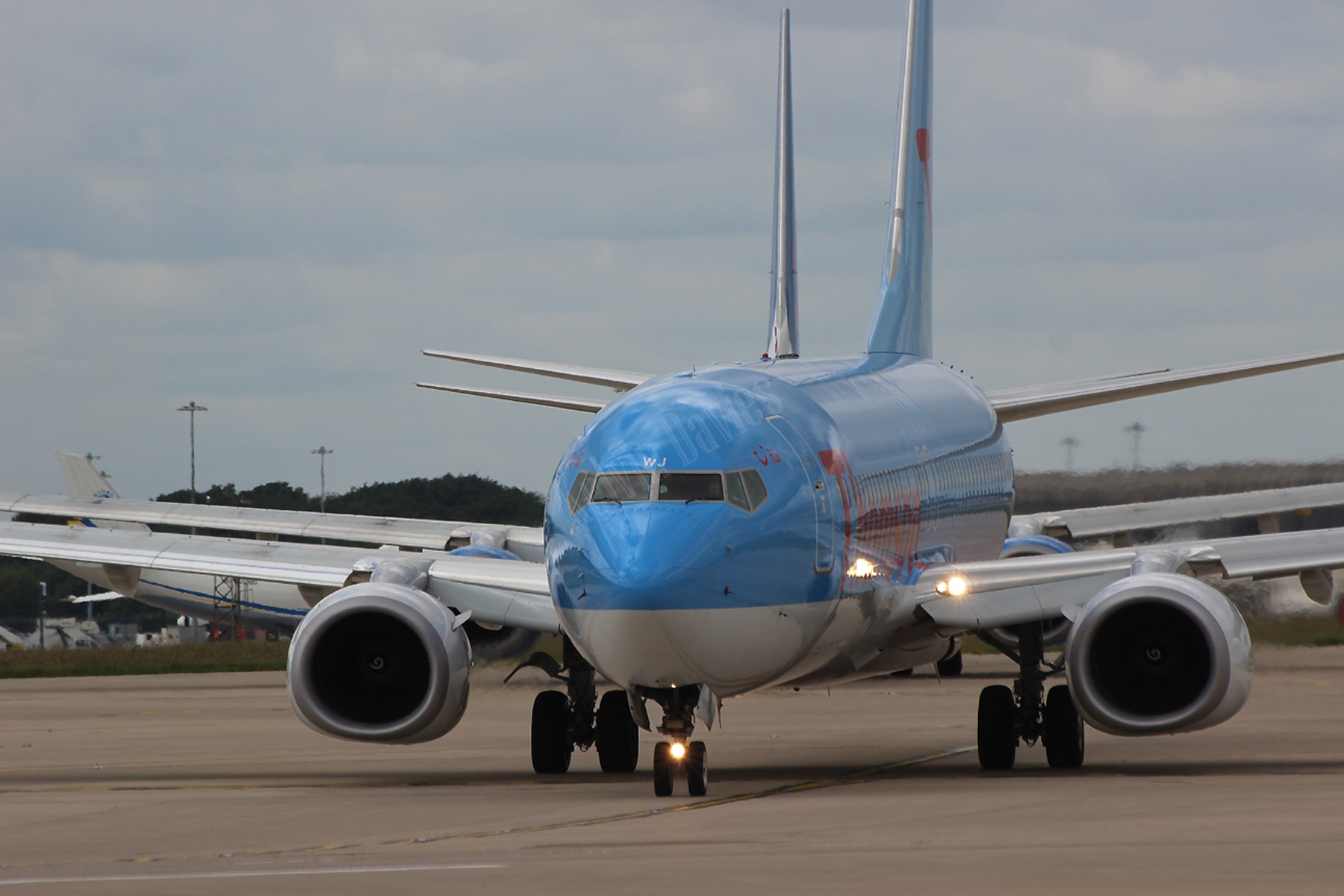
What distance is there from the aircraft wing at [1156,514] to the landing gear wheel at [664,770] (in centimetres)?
2423

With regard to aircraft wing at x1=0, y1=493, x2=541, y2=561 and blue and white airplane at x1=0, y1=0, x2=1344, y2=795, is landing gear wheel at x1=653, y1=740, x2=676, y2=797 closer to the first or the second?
blue and white airplane at x1=0, y1=0, x2=1344, y2=795

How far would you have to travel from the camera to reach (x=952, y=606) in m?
18.5

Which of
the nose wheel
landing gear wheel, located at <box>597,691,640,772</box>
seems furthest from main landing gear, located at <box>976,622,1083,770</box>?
the nose wheel

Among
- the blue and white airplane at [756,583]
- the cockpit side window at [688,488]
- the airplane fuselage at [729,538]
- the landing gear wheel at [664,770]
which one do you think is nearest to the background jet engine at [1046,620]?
the blue and white airplane at [756,583]

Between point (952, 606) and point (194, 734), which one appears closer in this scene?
point (952, 606)

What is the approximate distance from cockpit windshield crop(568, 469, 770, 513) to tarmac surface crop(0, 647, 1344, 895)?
88.6 inches

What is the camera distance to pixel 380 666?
60.4 feet

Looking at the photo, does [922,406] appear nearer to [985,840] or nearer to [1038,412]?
[1038,412]

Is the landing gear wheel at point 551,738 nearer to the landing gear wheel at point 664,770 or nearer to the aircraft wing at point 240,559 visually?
the aircraft wing at point 240,559

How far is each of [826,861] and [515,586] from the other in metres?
7.40

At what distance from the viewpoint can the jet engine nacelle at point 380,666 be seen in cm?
1783

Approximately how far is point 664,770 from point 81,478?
4522 centimetres

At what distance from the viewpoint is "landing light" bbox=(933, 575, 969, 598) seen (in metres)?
18.5

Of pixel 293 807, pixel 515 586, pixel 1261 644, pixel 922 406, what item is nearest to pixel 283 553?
pixel 515 586
